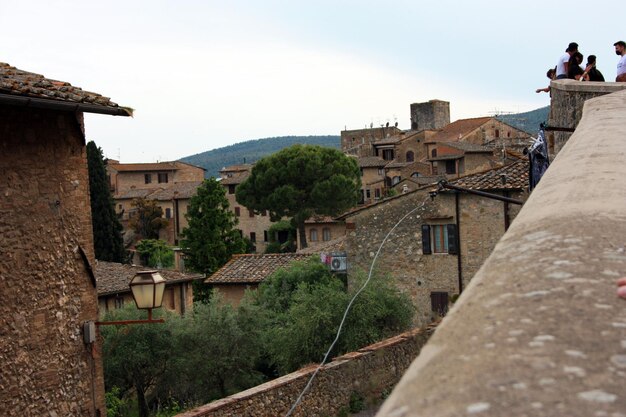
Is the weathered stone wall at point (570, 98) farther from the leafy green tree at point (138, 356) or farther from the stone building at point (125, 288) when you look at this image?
the stone building at point (125, 288)

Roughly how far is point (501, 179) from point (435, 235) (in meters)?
2.27

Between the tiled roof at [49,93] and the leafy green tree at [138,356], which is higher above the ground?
the tiled roof at [49,93]

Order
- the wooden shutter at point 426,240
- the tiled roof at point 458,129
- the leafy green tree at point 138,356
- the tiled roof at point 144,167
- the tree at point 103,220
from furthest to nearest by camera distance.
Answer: the tiled roof at point 144,167 → the tiled roof at point 458,129 → the tree at point 103,220 → the leafy green tree at point 138,356 → the wooden shutter at point 426,240

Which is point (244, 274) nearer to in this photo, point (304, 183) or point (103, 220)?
point (103, 220)

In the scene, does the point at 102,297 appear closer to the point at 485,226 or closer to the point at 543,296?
the point at 485,226

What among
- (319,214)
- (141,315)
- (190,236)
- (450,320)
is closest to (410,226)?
(141,315)

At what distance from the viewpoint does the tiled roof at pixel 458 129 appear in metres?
87.3

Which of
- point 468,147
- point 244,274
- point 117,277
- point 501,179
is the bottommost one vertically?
point 244,274

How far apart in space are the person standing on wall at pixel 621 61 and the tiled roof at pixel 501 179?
24.6 feet

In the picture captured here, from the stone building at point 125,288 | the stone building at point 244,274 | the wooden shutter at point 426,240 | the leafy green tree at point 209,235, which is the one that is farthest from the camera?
the leafy green tree at point 209,235

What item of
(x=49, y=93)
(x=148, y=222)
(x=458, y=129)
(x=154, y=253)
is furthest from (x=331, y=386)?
(x=458, y=129)

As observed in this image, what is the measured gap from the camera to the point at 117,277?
32.9 m

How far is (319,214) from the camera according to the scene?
64.2 meters

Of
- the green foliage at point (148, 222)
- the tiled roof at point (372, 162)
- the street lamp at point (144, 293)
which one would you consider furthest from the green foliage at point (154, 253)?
the street lamp at point (144, 293)
